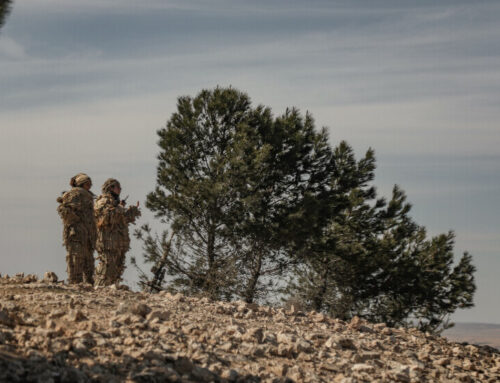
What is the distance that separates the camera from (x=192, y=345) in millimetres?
8602

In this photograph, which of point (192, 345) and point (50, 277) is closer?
point (192, 345)

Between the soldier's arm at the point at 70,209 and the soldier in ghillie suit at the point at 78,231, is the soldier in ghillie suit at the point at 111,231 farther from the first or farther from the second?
the soldier's arm at the point at 70,209

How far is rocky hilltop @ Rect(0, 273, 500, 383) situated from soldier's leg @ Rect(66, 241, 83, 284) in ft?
5.16

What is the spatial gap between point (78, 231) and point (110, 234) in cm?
114

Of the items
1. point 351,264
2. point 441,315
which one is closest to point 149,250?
point 351,264

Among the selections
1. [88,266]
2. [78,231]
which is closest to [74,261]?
[88,266]

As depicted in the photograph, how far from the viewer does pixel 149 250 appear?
2116cm

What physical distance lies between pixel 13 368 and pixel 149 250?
13964mm

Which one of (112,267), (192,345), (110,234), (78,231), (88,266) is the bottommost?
(192,345)

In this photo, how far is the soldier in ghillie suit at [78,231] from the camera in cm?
1366

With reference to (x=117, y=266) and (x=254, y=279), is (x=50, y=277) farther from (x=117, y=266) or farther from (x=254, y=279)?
(x=254, y=279)

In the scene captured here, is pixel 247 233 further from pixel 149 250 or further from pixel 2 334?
pixel 2 334

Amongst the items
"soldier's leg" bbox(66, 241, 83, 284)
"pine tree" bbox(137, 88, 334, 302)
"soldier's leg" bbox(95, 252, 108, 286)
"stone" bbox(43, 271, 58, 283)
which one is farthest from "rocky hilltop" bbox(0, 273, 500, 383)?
"pine tree" bbox(137, 88, 334, 302)

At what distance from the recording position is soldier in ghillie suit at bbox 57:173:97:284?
1366cm
